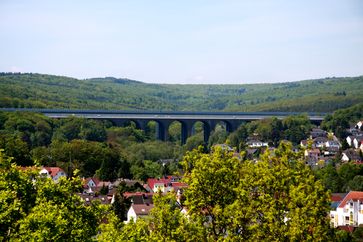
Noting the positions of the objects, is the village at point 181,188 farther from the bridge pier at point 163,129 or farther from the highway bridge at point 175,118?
the bridge pier at point 163,129

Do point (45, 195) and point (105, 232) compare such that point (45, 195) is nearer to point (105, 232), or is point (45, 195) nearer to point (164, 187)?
point (105, 232)

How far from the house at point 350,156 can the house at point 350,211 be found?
145 ft

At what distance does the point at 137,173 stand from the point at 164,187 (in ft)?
47.6

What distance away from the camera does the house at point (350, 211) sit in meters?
67.7

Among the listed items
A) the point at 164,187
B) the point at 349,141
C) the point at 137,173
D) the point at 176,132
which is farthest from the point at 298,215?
the point at 176,132

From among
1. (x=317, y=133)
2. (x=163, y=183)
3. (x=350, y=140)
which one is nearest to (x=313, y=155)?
(x=350, y=140)

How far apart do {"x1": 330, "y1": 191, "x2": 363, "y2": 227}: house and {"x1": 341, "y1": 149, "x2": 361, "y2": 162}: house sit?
4411cm

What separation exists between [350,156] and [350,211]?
47.3 meters

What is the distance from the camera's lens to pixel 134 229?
85.5ft

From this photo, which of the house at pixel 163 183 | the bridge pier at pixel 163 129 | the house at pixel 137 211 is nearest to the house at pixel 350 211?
the house at pixel 137 211

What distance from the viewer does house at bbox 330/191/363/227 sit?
67.7 m

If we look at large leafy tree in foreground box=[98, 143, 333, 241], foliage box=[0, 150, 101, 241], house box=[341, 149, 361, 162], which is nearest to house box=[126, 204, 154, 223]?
foliage box=[0, 150, 101, 241]

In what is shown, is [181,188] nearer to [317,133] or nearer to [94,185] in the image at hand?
[94,185]

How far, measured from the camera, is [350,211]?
223 feet
